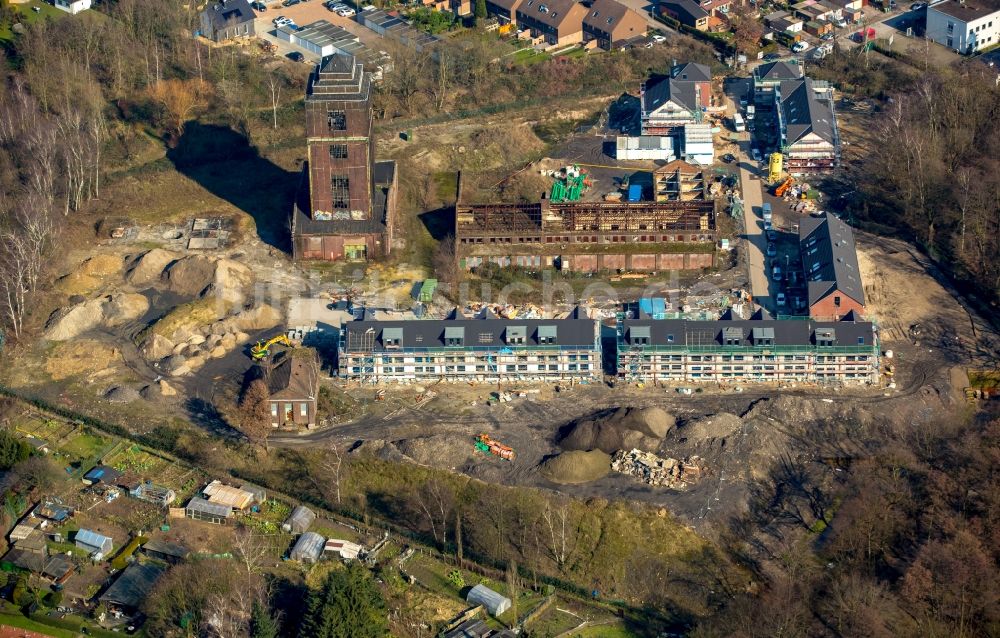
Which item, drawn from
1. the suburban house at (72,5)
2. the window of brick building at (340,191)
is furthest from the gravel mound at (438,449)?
the suburban house at (72,5)

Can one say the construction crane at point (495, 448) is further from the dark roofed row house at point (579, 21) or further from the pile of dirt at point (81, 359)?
the dark roofed row house at point (579, 21)

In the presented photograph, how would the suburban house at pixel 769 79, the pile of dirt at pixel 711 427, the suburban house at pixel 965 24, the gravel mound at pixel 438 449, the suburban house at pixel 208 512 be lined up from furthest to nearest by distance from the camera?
the suburban house at pixel 965 24
the suburban house at pixel 769 79
the pile of dirt at pixel 711 427
the gravel mound at pixel 438 449
the suburban house at pixel 208 512

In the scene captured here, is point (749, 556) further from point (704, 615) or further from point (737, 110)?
point (737, 110)

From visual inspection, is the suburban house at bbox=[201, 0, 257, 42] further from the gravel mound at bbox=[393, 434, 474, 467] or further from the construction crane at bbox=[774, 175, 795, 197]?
the gravel mound at bbox=[393, 434, 474, 467]

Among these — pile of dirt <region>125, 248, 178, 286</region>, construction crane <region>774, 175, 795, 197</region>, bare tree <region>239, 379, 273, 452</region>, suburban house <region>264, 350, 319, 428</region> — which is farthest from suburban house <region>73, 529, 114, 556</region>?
construction crane <region>774, 175, 795, 197</region>

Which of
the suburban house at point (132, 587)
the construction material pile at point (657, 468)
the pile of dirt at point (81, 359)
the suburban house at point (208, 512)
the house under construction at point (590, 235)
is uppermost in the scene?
the house under construction at point (590, 235)

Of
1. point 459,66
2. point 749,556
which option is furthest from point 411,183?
point 749,556
